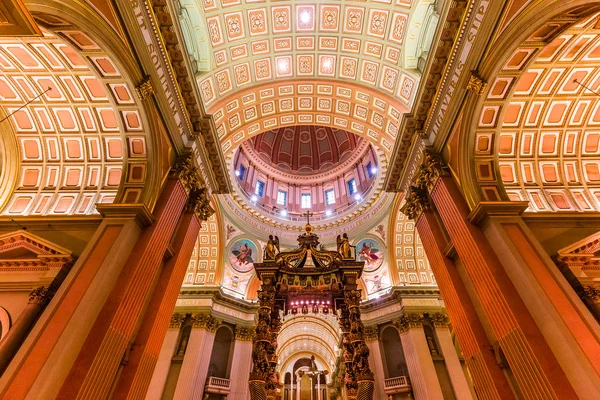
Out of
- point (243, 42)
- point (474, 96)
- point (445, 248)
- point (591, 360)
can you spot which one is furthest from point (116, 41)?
point (591, 360)

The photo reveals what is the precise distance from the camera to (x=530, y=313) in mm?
6574

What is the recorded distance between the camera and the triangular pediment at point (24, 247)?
8.23m

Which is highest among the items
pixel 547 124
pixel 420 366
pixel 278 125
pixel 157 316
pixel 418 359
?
pixel 278 125

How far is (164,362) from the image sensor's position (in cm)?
1490

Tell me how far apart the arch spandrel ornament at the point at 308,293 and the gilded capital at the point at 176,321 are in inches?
276

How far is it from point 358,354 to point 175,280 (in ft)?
21.1

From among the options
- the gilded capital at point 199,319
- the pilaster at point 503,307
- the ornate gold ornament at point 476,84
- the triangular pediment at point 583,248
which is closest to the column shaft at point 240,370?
the gilded capital at point 199,319

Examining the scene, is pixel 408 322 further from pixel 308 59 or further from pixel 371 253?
pixel 308 59

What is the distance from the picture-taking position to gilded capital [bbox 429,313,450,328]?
16.7 meters

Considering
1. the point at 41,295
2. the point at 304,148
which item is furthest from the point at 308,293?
the point at 304,148

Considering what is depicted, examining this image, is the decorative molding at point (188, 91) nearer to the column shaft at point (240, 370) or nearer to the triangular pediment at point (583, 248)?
the column shaft at point (240, 370)

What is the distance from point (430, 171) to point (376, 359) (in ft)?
37.8

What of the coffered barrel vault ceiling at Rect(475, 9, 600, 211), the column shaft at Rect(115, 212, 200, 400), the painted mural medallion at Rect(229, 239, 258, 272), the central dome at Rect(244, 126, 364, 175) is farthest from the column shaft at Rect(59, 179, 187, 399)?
the central dome at Rect(244, 126, 364, 175)

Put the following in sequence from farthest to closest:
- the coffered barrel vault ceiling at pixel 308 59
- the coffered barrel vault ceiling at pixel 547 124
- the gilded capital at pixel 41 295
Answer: the coffered barrel vault ceiling at pixel 308 59, the coffered barrel vault ceiling at pixel 547 124, the gilded capital at pixel 41 295
